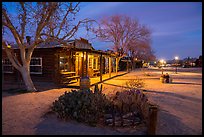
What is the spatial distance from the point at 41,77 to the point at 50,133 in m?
11.4

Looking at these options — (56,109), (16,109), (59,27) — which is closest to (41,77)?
(59,27)

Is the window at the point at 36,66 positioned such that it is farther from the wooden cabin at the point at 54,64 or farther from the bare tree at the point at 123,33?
the bare tree at the point at 123,33

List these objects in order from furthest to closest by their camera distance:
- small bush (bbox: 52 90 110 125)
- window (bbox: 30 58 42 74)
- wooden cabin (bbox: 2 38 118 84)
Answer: window (bbox: 30 58 42 74) → wooden cabin (bbox: 2 38 118 84) → small bush (bbox: 52 90 110 125)

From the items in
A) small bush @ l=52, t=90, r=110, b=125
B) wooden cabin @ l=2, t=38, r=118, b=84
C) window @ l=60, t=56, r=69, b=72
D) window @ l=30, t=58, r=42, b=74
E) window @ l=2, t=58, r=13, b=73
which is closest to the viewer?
small bush @ l=52, t=90, r=110, b=125

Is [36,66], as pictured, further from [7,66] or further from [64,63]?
[7,66]

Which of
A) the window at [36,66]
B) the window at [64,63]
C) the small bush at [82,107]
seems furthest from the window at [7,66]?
the small bush at [82,107]

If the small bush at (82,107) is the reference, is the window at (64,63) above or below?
above

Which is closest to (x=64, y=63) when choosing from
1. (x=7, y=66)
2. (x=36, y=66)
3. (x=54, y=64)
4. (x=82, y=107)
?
(x=54, y=64)

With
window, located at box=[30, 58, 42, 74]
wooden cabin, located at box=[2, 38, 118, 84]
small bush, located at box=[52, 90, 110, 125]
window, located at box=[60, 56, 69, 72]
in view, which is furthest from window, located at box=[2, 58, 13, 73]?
small bush, located at box=[52, 90, 110, 125]

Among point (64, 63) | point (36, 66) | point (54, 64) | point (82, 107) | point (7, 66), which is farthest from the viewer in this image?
point (7, 66)

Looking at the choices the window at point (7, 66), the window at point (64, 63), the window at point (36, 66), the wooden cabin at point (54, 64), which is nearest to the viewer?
the wooden cabin at point (54, 64)

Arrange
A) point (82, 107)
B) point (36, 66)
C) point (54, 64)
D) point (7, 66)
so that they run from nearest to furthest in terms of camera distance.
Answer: point (82, 107) → point (54, 64) → point (36, 66) → point (7, 66)

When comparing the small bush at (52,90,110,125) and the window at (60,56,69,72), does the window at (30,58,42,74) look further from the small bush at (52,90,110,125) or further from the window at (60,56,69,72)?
the small bush at (52,90,110,125)

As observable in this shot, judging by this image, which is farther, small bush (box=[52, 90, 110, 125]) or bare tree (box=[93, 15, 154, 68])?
→ bare tree (box=[93, 15, 154, 68])
